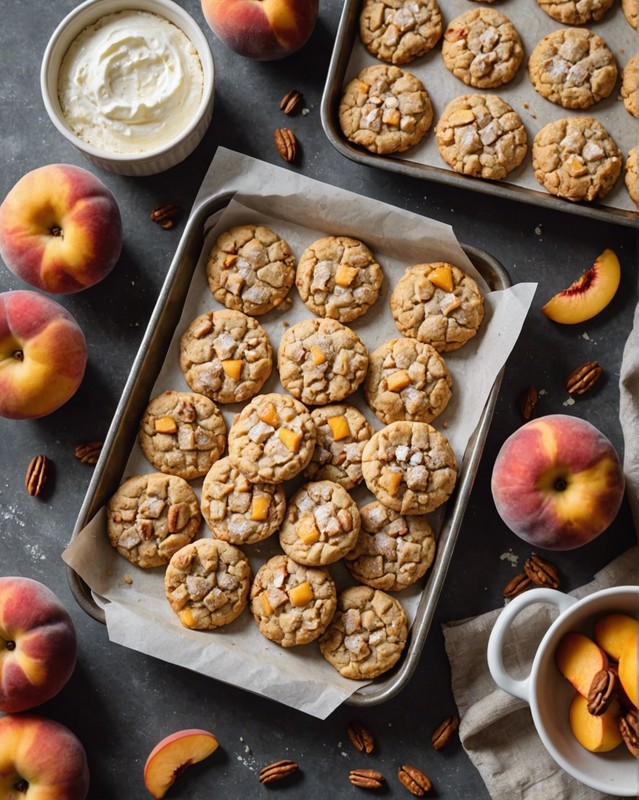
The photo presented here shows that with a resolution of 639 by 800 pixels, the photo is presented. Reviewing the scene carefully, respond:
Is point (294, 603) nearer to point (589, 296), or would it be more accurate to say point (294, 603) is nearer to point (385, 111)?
Answer: point (589, 296)

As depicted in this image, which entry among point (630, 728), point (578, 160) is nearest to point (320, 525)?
point (630, 728)

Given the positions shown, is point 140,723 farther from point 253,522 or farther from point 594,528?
point 594,528

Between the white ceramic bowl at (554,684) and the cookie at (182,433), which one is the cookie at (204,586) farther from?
the white ceramic bowl at (554,684)

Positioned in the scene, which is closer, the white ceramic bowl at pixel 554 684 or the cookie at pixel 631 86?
the white ceramic bowl at pixel 554 684

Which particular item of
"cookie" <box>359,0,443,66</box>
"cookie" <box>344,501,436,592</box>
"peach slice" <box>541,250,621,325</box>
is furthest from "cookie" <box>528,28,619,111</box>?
"cookie" <box>344,501,436,592</box>

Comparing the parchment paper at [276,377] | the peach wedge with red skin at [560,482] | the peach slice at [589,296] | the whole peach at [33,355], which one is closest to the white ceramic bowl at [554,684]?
the peach wedge with red skin at [560,482]

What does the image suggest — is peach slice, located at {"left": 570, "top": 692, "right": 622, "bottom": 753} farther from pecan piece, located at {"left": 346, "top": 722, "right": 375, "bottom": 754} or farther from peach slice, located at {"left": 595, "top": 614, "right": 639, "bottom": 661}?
pecan piece, located at {"left": 346, "top": 722, "right": 375, "bottom": 754}
